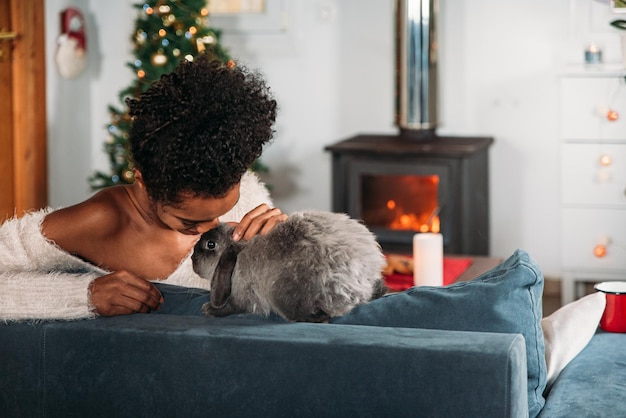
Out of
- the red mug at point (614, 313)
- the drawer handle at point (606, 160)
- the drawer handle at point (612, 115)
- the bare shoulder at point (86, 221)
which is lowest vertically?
the red mug at point (614, 313)

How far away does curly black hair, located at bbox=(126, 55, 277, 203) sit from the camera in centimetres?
161

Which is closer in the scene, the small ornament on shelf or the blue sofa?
the blue sofa

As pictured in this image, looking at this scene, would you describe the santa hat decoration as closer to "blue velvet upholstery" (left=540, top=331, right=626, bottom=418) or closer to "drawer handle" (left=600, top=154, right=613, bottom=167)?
"drawer handle" (left=600, top=154, right=613, bottom=167)

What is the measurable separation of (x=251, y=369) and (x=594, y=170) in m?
3.13

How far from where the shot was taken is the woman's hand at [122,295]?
1.67 meters

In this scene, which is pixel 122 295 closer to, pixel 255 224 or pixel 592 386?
pixel 255 224

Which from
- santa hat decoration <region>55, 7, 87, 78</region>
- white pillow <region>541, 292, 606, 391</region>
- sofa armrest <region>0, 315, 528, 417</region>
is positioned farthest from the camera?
santa hat decoration <region>55, 7, 87, 78</region>

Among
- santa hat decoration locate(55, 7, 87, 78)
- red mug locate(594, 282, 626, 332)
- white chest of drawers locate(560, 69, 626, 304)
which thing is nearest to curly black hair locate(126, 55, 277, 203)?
red mug locate(594, 282, 626, 332)

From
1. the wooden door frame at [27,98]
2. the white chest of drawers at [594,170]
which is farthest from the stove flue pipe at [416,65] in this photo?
the wooden door frame at [27,98]

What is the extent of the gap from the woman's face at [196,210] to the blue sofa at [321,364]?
0.52ft

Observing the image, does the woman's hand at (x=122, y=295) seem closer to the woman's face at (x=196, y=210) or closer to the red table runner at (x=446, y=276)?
the woman's face at (x=196, y=210)

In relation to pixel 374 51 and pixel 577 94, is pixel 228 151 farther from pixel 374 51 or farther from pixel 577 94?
pixel 374 51

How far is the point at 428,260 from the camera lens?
120 inches

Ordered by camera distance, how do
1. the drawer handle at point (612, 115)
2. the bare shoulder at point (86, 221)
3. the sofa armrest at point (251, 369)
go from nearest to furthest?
the sofa armrest at point (251, 369)
the bare shoulder at point (86, 221)
the drawer handle at point (612, 115)
